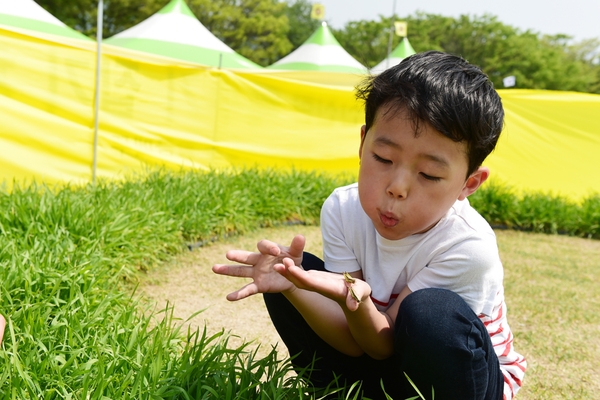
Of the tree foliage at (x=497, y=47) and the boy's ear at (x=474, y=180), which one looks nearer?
the boy's ear at (x=474, y=180)

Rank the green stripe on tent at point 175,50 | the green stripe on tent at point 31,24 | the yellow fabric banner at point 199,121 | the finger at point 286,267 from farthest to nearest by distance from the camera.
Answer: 1. the green stripe on tent at point 175,50
2. the green stripe on tent at point 31,24
3. the yellow fabric banner at point 199,121
4. the finger at point 286,267

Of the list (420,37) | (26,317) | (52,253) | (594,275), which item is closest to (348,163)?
(594,275)

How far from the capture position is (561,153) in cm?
590

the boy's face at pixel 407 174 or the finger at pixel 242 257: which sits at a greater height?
the boy's face at pixel 407 174

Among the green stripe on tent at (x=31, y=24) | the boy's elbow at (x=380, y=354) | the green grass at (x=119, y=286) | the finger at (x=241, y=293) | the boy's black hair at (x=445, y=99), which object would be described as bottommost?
the green grass at (x=119, y=286)

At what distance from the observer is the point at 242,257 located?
138 cm

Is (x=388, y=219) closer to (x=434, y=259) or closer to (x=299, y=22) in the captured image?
(x=434, y=259)

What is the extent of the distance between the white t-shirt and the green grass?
0.32 m

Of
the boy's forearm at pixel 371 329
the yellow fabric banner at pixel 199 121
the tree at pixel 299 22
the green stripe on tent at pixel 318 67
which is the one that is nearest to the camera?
the boy's forearm at pixel 371 329

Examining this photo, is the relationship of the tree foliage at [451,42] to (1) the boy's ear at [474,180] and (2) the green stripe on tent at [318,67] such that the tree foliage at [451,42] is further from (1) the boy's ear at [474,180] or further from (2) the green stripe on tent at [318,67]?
(1) the boy's ear at [474,180]

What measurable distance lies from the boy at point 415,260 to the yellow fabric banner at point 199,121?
3.26m

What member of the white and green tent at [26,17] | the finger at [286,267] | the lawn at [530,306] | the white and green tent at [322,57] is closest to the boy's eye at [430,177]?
the finger at [286,267]

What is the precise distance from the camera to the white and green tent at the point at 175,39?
29.2 ft

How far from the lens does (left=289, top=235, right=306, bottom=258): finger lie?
1341 millimetres
